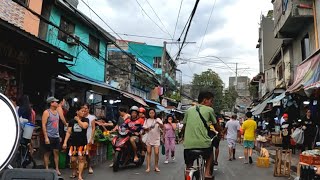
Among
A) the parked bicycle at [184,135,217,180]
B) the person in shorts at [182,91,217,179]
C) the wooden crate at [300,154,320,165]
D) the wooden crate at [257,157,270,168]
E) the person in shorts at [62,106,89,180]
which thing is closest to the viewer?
the parked bicycle at [184,135,217,180]

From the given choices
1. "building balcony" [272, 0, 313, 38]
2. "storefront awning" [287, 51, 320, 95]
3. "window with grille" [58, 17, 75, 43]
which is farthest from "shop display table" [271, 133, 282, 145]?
"window with grille" [58, 17, 75, 43]

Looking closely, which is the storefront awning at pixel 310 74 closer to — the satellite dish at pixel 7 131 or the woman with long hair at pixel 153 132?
the woman with long hair at pixel 153 132

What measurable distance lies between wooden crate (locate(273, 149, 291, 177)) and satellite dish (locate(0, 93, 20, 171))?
25.8 feet

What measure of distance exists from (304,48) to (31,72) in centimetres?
1305

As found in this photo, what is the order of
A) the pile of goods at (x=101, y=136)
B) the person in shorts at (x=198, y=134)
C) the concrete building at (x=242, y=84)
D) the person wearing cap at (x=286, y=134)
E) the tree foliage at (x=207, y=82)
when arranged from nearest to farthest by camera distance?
1. the person in shorts at (x=198, y=134)
2. the pile of goods at (x=101, y=136)
3. the person wearing cap at (x=286, y=134)
4. the tree foliage at (x=207, y=82)
5. the concrete building at (x=242, y=84)

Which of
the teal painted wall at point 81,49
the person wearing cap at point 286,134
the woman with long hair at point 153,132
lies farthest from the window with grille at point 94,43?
the person wearing cap at point 286,134

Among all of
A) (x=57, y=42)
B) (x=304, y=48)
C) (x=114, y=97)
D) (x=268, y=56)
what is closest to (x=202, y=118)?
(x=57, y=42)

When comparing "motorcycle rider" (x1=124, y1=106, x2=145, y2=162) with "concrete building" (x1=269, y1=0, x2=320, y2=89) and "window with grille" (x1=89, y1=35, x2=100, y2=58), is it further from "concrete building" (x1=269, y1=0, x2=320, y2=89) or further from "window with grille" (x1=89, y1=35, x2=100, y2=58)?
"window with grille" (x1=89, y1=35, x2=100, y2=58)

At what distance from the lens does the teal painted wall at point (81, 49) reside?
51.4 feet

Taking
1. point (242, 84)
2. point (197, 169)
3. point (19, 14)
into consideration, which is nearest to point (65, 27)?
point (19, 14)

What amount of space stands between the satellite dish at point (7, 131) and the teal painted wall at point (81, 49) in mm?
12846

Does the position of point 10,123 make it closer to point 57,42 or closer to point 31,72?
point 31,72

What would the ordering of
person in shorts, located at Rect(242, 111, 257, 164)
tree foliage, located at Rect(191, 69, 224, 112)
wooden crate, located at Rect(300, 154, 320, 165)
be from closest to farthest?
wooden crate, located at Rect(300, 154, 320, 165), person in shorts, located at Rect(242, 111, 257, 164), tree foliage, located at Rect(191, 69, 224, 112)

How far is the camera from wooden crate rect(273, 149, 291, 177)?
865 cm
